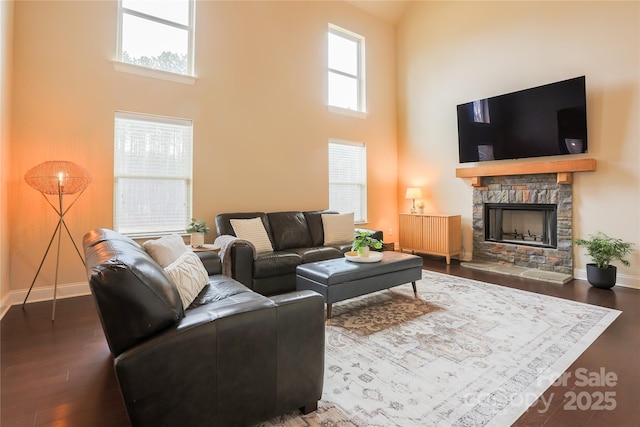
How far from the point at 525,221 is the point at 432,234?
1.38m

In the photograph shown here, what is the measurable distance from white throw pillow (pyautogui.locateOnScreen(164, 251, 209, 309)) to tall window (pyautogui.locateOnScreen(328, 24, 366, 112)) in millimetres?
4238

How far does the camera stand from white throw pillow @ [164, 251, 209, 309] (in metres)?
1.85

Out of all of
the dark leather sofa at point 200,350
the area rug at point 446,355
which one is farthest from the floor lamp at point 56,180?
the area rug at point 446,355

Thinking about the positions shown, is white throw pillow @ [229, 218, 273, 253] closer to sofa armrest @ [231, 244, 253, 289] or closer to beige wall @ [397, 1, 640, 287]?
sofa armrest @ [231, 244, 253, 289]

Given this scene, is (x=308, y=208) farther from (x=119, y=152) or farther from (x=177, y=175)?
(x=119, y=152)

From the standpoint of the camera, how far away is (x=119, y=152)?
380 centimetres

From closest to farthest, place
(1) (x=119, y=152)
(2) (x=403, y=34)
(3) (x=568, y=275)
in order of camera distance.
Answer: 1. (1) (x=119, y=152)
2. (3) (x=568, y=275)
3. (2) (x=403, y=34)

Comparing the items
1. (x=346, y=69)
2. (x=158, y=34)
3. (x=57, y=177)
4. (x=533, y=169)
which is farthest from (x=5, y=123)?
(x=533, y=169)

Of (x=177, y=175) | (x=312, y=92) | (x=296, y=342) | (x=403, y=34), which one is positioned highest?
(x=403, y=34)

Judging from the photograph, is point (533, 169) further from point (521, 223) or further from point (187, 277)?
point (187, 277)

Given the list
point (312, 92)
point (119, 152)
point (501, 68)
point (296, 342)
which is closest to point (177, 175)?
point (119, 152)

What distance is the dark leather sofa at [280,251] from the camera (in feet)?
11.3

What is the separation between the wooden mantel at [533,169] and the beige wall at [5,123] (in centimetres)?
582

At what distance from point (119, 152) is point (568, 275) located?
589 cm
